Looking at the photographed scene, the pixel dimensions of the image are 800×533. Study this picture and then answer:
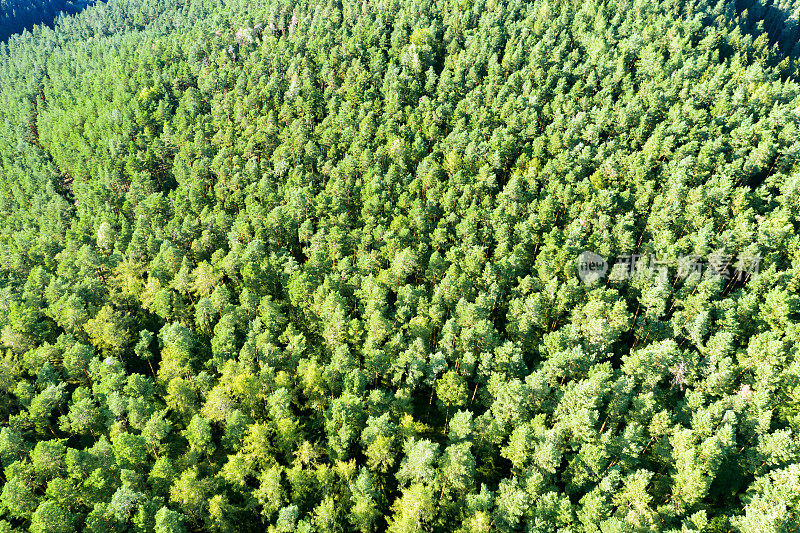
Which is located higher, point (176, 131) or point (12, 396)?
point (176, 131)

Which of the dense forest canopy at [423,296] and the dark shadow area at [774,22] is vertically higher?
the dense forest canopy at [423,296]

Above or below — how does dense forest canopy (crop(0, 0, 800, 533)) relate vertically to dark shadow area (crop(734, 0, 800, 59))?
above

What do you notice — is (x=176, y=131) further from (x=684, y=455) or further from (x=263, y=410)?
(x=684, y=455)

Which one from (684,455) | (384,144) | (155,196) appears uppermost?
(155,196)

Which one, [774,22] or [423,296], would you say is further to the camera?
[774,22]

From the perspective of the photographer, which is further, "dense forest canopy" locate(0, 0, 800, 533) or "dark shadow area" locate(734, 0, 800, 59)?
"dark shadow area" locate(734, 0, 800, 59)

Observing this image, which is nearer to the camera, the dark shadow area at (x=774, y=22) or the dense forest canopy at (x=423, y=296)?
the dense forest canopy at (x=423, y=296)

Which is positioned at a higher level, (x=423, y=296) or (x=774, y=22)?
(x=423, y=296)

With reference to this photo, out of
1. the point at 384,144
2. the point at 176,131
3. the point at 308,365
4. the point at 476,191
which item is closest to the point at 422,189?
the point at 476,191
